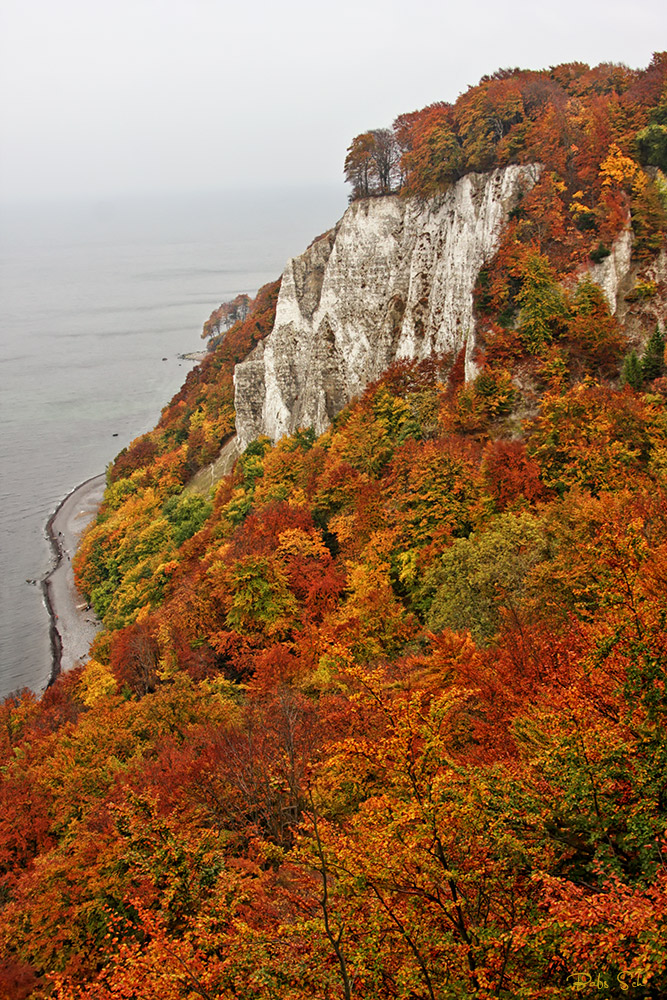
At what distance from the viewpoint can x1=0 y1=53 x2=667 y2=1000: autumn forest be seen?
6.89 m

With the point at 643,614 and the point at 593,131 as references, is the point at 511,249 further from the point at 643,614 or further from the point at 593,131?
the point at 643,614

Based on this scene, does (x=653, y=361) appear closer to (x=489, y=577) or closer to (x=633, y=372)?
(x=633, y=372)

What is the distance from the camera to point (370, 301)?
46.2 metres

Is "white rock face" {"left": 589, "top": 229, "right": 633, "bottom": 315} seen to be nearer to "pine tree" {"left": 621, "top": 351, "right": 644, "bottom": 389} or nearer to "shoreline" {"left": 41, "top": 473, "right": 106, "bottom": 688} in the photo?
"pine tree" {"left": 621, "top": 351, "right": 644, "bottom": 389}

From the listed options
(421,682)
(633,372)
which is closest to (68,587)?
(421,682)

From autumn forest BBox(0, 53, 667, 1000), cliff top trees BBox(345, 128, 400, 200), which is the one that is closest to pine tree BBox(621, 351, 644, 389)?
autumn forest BBox(0, 53, 667, 1000)

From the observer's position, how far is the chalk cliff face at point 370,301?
123ft

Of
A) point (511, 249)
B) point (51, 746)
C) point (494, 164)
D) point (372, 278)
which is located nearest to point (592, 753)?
point (51, 746)

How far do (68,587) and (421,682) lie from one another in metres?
44.1

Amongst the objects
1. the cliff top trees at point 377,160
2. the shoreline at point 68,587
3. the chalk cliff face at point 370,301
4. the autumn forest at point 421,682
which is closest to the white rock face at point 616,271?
the autumn forest at point 421,682

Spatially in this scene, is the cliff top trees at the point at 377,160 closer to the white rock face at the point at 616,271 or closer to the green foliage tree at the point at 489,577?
the white rock face at the point at 616,271

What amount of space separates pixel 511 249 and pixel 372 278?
15361mm

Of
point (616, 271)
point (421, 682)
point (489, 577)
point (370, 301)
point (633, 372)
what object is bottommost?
point (421, 682)

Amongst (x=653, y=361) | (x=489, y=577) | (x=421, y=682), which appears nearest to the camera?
(x=421, y=682)
